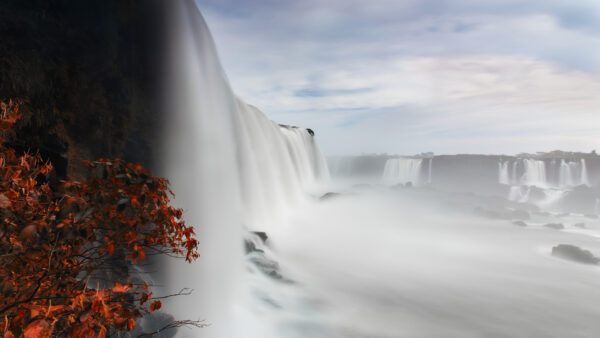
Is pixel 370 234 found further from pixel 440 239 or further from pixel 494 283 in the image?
pixel 494 283

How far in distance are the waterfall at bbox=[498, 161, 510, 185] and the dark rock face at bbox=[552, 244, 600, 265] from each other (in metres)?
35.2

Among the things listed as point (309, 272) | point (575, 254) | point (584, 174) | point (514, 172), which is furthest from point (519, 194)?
point (309, 272)

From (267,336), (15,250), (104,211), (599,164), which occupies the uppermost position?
(599,164)

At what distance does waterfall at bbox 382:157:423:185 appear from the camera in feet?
152

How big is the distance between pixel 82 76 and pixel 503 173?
50965 mm

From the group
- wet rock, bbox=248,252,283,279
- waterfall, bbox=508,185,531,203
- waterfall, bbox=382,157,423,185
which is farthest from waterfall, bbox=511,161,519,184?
wet rock, bbox=248,252,283,279

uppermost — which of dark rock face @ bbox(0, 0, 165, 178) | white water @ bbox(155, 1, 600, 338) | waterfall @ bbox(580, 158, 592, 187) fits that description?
waterfall @ bbox(580, 158, 592, 187)

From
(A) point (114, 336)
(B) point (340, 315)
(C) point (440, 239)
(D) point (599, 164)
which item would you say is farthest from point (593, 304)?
(D) point (599, 164)

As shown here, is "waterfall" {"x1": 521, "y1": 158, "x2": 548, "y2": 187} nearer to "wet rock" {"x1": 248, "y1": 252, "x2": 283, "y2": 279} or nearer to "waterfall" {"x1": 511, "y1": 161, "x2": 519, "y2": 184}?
"waterfall" {"x1": 511, "y1": 161, "x2": 519, "y2": 184}

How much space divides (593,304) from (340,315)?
7.46 meters

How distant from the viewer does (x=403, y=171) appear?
155ft

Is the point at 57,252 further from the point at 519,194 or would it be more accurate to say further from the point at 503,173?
the point at 503,173

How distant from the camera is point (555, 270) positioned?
10.4 metres

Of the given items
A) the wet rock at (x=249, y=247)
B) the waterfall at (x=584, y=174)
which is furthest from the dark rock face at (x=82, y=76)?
the waterfall at (x=584, y=174)
